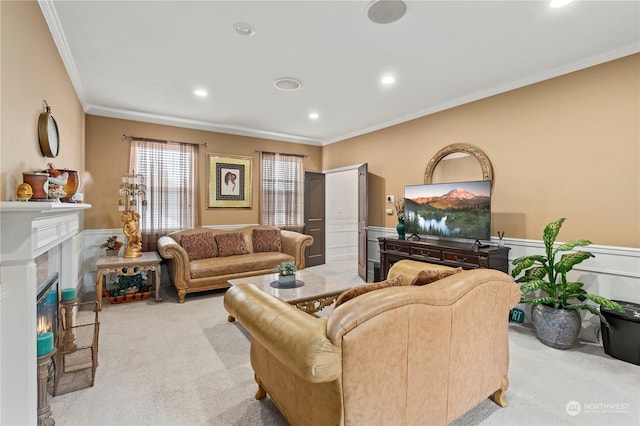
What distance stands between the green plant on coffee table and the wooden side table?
8.0 inches

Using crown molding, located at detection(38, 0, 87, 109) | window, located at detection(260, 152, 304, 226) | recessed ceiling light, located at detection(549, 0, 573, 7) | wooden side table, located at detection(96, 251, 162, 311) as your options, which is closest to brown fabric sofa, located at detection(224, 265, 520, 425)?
recessed ceiling light, located at detection(549, 0, 573, 7)

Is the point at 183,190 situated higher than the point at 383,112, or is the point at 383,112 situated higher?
the point at 383,112

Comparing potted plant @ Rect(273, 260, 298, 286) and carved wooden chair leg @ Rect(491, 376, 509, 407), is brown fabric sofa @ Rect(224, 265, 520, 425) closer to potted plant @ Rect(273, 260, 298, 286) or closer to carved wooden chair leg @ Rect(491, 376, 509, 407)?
carved wooden chair leg @ Rect(491, 376, 509, 407)

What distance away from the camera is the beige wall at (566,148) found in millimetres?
2812

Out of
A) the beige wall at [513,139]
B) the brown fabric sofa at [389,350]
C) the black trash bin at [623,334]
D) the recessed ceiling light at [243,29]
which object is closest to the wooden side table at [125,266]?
the beige wall at [513,139]

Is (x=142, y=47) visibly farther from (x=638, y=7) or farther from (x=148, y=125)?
(x=638, y=7)

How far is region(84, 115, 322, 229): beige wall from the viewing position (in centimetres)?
451

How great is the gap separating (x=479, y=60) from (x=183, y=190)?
4574mm

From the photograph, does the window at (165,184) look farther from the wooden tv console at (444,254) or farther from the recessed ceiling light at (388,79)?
the recessed ceiling light at (388,79)

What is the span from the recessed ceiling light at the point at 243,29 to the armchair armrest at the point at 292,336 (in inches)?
82.9

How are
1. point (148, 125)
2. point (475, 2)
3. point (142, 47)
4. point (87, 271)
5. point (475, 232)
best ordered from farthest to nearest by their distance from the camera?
point (148, 125), point (87, 271), point (475, 232), point (142, 47), point (475, 2)

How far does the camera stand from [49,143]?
233 cm

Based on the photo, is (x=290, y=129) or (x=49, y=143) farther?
(x=290, y=129)

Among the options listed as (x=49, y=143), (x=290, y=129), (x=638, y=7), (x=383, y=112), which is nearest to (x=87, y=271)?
(x=49, y=143)
